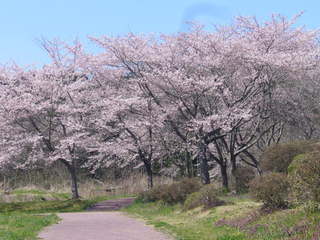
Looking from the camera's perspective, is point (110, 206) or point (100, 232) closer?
point (100, 232)

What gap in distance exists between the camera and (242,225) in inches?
437

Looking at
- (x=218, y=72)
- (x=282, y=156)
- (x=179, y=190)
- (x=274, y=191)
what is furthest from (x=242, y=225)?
(x=218, y=72)

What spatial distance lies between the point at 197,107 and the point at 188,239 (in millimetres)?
15209

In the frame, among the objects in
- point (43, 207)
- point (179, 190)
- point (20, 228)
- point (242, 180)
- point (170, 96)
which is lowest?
point (20, 228)

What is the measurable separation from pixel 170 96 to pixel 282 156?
8705 mm

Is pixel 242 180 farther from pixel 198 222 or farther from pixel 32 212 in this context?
pixel 32 212

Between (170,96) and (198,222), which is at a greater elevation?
(170,96)

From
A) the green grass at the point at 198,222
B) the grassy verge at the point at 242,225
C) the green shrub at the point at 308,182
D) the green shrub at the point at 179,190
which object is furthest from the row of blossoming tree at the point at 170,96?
the green shrub at the point at 308,182

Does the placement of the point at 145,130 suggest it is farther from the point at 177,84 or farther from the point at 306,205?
the point at 306,205

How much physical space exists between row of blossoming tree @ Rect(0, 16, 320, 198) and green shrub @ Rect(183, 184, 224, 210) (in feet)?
19.1

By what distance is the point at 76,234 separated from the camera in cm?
1170

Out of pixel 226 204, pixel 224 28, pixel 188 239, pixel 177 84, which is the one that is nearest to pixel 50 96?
pixel 177 84

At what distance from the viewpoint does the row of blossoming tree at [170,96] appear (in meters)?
24.0

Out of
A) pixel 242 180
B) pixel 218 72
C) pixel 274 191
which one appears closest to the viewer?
pixel 274 191
